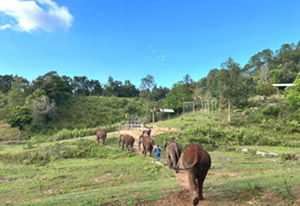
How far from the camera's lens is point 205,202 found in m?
5.91

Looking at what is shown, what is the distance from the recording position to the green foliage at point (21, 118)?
119ft

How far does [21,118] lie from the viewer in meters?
36.1

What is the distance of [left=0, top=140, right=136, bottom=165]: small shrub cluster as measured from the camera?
17.6m

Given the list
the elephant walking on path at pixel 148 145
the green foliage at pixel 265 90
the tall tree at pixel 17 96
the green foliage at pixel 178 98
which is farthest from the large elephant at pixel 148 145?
the tall tree at pixel 17 96

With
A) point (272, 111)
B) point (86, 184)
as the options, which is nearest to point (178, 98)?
point (272, 111)

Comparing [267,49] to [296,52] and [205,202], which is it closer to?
[296,52]

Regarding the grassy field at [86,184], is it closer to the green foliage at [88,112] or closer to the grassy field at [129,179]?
the grassy field at [129,179]

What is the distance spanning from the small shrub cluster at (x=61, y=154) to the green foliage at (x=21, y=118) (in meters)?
18.4

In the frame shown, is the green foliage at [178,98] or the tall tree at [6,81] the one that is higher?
the tall tree at [6,81]

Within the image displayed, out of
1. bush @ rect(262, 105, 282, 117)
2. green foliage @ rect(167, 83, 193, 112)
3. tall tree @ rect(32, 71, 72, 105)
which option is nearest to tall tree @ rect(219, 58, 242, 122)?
bush @ rect(262, 105, 282, 117)

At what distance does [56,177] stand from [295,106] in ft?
101

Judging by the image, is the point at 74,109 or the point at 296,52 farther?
the point at 296,52

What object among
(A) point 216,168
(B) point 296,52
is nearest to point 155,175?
(A) point 216,168

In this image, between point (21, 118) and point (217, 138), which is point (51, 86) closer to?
point (21, 118)
